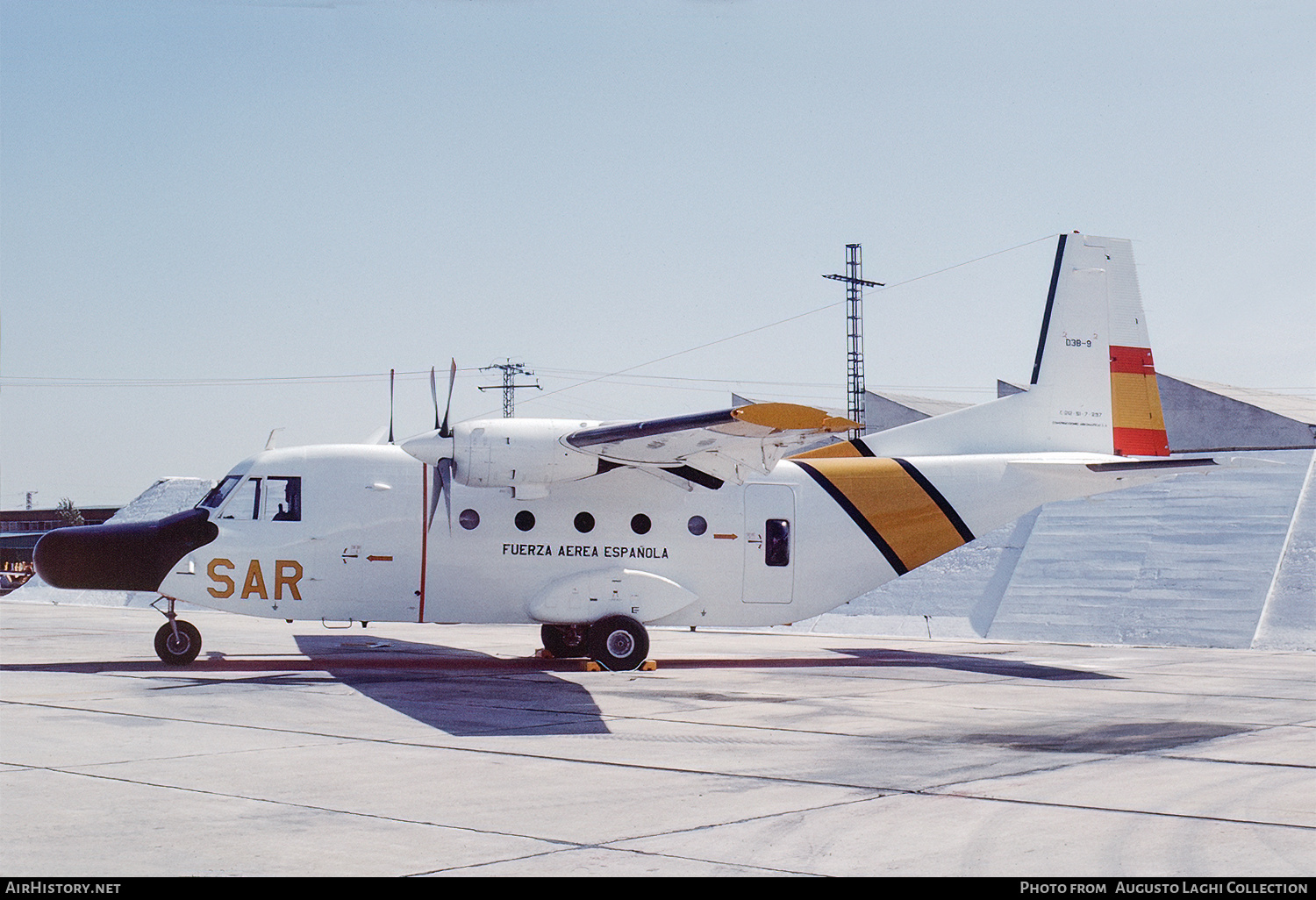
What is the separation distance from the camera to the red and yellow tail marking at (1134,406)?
1939 cm

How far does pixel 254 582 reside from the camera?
15812mm

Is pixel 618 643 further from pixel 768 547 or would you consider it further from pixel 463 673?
pixel 768 547

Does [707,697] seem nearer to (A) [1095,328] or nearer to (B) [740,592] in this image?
(B) [740,592]

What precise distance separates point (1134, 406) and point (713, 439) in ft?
28.6

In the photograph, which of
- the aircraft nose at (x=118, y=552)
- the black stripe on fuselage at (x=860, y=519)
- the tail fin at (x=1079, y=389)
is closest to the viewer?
the aircraft nose at (x=118, y=552)

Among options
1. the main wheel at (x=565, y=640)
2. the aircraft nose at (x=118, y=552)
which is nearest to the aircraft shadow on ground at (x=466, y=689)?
the main wheel at (x=565, y=640)

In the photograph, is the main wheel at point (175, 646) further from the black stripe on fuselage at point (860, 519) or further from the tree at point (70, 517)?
the tree at point (70, 517)

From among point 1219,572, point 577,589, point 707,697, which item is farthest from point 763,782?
point 1219,572

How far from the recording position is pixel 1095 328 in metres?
19.3

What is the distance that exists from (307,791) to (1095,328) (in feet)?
51.4

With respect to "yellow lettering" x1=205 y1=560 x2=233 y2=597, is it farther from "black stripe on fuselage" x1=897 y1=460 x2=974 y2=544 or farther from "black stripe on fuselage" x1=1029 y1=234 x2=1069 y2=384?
"black stripe on fuselage" x1=1029 y1=234 x2=1069 y2=384

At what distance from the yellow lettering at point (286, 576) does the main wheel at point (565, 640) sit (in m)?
3.79

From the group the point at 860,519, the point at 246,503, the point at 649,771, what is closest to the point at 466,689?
the point at 246,503

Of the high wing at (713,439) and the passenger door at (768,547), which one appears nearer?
the high wing at (713,439)
